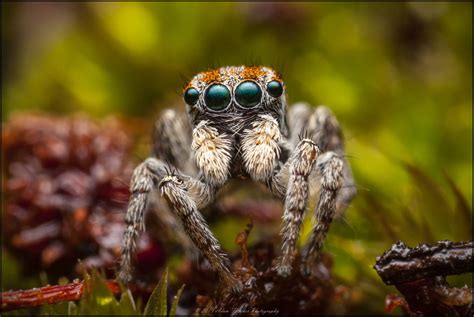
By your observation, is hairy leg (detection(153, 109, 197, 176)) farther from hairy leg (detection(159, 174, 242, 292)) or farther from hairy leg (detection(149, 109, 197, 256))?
hairy leg (detection(159, 174, 242, 292))

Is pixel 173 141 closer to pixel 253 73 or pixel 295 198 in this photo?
pixel 253 73


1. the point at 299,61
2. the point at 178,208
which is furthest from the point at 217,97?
the point at 299,61

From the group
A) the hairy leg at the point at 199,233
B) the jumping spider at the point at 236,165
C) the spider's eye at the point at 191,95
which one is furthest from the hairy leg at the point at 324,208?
the spider's eye at the point at 191,95

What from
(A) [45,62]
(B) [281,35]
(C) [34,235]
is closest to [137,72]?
(A) [45,62]

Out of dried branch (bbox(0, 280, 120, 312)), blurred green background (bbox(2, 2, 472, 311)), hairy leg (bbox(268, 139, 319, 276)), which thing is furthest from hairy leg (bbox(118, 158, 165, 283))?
blurred green background (bbox(2, 2, 472, 311))

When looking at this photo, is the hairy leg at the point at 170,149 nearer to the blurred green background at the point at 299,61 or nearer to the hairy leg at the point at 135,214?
the hairy leg at the point at 135,214
